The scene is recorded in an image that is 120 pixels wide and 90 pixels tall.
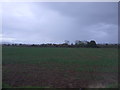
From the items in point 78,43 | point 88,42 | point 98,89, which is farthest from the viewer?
point 78,43

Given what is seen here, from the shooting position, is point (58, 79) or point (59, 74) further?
point (59, 74)

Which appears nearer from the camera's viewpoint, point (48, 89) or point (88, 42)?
point (48, 89)

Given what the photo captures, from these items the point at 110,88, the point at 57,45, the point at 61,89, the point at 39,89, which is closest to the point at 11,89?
the point at 39,89

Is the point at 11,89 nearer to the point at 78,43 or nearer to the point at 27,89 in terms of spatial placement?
the point at 27,89

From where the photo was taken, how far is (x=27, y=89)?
6371mm

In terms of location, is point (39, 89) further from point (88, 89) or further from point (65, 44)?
point (65, 44)

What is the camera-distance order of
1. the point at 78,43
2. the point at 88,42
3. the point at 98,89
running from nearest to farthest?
1. the point at 98,89
2. the point at 88,42
3. the point at 78,43

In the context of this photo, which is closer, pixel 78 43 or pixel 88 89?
pixel 88 89

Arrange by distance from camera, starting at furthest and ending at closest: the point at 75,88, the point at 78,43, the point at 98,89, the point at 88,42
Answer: the point at 78,43 → the point at 88,42 → the point at 75,88 → the point at 98,89

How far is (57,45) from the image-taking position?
240 feet

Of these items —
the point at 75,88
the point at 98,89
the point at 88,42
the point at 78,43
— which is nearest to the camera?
the point at 98,89

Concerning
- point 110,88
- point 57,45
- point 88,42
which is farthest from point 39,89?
point 57,45

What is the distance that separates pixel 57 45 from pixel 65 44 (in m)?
3.87

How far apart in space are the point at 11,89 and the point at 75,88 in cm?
235
